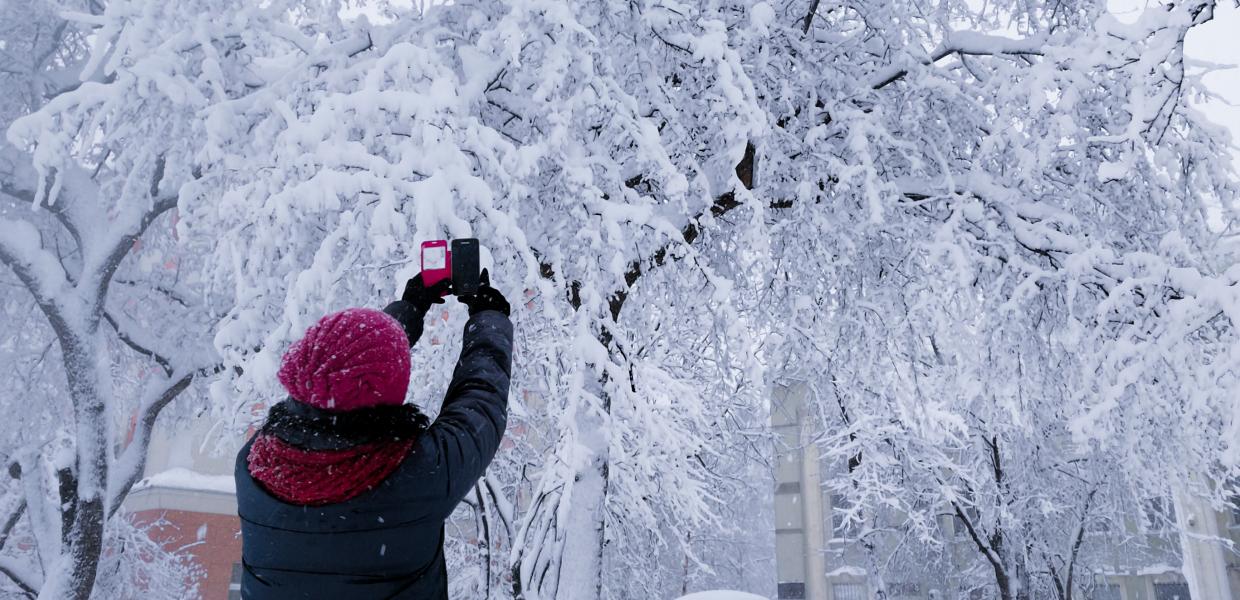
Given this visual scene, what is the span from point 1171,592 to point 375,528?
95.4 feet

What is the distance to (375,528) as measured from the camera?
1.57 meters

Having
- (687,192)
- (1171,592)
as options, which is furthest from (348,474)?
(1171,592)

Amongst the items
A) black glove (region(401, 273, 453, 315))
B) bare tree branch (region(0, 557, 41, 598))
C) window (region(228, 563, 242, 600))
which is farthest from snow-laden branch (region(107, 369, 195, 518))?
window (region(228, 563, 242, 600))

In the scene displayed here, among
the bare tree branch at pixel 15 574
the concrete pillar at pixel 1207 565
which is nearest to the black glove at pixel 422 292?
the bare tree branch at pixel 15 574

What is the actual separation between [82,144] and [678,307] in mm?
4059

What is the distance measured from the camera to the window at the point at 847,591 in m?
29.7

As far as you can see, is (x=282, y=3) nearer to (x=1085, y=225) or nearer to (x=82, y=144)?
(x=82, y=144)

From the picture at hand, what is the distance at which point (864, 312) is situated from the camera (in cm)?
646

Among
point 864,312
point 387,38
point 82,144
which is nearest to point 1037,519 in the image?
point 864,312

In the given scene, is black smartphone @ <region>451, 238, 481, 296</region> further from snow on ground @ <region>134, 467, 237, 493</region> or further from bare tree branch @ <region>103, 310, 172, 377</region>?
snow on ground @ <region>134, 467, 237, 493</region>

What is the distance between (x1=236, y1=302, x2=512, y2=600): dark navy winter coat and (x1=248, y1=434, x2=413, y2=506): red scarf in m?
0.02

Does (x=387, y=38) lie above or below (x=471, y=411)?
above

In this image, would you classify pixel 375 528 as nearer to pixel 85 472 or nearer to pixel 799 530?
pixel 85 472

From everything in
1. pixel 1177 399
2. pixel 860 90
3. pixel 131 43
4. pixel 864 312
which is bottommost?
pixel 1177 399
